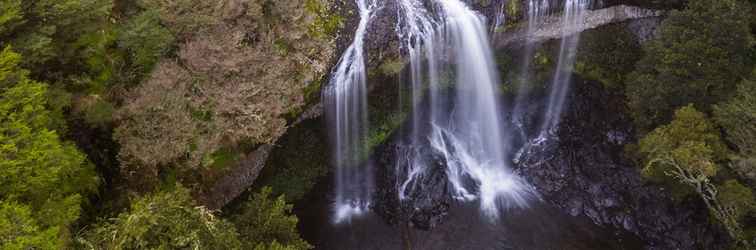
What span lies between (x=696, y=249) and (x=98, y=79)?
2078 cm

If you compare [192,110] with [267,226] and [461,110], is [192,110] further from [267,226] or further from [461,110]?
[461,110]

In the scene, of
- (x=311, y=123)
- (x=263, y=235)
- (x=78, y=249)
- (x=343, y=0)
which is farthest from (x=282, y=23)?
(x=78, y=249)

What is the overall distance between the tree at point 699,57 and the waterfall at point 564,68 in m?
4.20

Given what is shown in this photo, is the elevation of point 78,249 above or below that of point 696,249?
above

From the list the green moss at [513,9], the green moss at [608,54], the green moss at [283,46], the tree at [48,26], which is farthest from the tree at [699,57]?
the tree at [48,26]

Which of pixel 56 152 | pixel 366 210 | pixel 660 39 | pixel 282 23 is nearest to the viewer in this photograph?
pixel 56 152

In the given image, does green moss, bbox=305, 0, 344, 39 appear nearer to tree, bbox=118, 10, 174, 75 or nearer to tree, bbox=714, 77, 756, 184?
tree, bbox=118, 10, 174, 75

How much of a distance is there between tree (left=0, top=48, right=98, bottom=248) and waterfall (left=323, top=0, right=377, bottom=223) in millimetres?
9665

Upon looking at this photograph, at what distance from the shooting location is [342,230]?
1762cm

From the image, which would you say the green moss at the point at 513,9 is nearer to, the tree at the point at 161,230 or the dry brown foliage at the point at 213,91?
the dry brown foliage at the point at 213,91

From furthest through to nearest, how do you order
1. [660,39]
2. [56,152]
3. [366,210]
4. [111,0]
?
[366,210] → [660,39] → [111,0] → [56,152]

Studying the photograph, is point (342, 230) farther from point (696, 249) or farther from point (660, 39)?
point (660, 39)

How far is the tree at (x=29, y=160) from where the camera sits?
9.11 metres

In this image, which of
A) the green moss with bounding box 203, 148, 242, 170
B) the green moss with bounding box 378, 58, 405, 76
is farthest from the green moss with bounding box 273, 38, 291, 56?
the green moss with bounding box 378, 58, 405, 76
